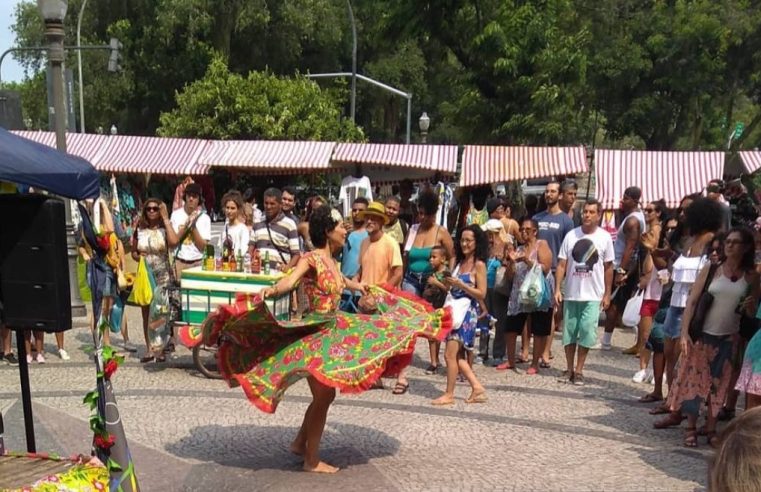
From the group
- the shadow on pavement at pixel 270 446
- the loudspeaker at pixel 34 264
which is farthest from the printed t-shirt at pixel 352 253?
the loudspeaker at pixel 34 264

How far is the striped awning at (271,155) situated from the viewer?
15.9 m

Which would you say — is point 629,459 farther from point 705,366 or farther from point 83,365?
point 83,365

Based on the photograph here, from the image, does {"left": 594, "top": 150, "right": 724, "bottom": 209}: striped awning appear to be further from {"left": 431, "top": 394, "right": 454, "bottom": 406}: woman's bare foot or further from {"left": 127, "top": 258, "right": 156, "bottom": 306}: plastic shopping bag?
{"left": 127, "top": 258, "right": 156, "bottom": 306}: plastic shopping bag

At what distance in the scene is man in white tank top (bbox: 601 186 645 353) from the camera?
388 inches

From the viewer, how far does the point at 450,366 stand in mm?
7250

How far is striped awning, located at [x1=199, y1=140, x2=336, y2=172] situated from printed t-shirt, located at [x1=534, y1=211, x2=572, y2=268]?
7.32m

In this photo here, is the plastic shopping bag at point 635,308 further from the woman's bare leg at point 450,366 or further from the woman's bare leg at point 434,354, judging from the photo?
the woman's bare leg at point 450,366

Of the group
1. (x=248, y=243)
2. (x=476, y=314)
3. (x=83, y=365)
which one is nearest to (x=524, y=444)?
(x=476, y=314)

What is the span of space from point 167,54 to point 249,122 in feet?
30.6

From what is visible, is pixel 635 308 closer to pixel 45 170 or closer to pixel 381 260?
pixel 381 260

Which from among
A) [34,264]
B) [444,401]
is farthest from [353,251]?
[34,264]

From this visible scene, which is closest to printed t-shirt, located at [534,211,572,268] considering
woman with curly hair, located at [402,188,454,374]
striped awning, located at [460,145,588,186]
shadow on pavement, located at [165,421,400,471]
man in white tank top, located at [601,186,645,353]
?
man in white tank top, located at [601,186,645,353]

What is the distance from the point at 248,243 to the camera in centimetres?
883

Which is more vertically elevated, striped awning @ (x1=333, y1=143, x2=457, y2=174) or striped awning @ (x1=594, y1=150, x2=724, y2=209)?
A: striped awning @ (x1=333, y1=143, x2=457, y2=174)
